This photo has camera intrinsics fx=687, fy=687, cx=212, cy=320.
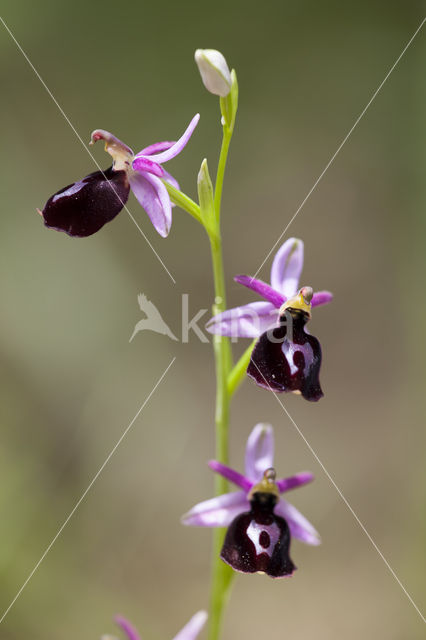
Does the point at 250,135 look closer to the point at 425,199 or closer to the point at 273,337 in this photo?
the point at 425,199

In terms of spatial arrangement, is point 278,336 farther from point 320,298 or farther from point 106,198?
point 106,198

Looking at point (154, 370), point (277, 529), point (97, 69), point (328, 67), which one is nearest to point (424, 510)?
point (154, 370)

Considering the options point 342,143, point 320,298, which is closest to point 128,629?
point 320,298

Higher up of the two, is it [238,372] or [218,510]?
[238,372]

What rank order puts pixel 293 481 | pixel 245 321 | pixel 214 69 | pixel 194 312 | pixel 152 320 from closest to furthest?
pixel 214 69, pixel 245 321, pixel 293 481, pixel 152 320, pixel 194 312

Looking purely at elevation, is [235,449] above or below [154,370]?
below

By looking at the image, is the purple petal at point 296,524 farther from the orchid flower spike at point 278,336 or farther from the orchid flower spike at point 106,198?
the orchid flower spike at point 106,198
